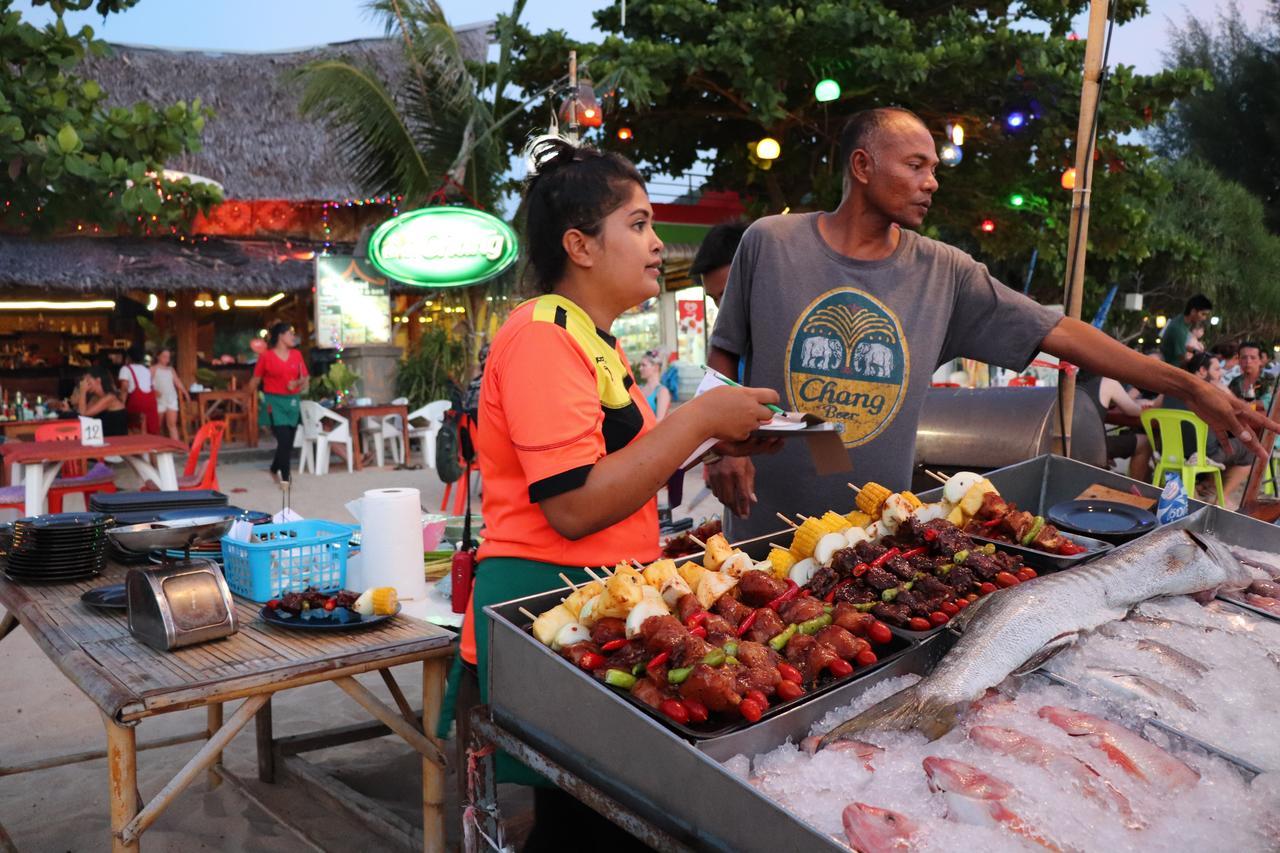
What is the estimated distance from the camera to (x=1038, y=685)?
162 cm

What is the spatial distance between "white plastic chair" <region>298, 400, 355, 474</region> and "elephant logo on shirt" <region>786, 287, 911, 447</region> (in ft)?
36.6

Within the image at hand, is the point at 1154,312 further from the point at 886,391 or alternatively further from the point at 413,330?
the point at 886,391

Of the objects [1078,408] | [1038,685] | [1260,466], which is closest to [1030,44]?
[1078,408]

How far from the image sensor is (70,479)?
Answer: 26.7 ft

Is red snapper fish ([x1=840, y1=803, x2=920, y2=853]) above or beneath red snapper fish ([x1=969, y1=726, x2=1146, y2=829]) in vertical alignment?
above

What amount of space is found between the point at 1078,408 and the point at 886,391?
3.50 meters

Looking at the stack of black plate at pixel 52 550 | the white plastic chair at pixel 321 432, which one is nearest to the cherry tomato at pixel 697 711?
the stack of black plate at pixel 52 550

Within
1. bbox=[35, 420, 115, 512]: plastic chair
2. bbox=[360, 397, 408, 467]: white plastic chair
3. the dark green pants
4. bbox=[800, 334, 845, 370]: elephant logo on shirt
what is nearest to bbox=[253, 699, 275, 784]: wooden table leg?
the dark green pants

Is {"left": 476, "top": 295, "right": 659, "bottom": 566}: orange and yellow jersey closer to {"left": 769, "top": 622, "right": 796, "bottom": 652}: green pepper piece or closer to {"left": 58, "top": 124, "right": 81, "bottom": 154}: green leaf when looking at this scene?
{"left": 769, "top": 622, "right": 796, "bottom": 652}: green pepper piece

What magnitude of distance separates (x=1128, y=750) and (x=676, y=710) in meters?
0.67

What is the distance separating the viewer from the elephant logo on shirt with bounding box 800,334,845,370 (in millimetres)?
2691

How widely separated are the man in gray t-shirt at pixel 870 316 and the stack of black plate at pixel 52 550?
2.04 m

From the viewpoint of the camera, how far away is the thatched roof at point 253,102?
15.6 meters

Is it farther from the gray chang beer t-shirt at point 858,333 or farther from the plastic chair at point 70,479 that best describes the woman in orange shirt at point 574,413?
the plastic chair at point 70,479
